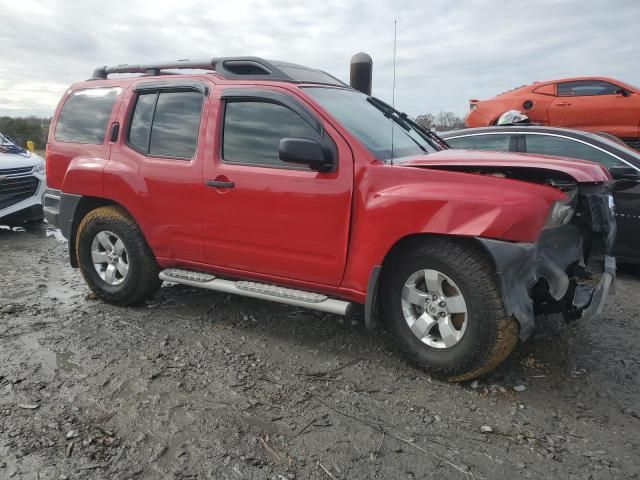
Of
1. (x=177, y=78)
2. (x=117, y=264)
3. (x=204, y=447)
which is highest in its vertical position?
(x=177, y=78)

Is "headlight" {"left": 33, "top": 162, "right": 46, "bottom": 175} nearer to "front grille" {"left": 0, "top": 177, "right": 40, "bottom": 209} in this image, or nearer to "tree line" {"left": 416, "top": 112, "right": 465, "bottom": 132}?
"front grille" {"left": 0, "top": 177, "right": 40, "bottom": 209}

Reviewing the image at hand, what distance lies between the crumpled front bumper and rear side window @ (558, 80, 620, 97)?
276 inches

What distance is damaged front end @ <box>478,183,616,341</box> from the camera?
2.78 meters

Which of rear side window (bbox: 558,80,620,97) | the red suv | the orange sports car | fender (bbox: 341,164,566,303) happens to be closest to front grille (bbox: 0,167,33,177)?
the red suv

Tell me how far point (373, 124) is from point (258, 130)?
0.83 metres

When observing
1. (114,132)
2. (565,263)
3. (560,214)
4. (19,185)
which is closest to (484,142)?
(565,263)

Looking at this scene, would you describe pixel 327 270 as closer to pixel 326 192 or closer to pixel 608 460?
pixel 326 192

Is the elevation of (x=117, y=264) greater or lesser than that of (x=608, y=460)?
greater

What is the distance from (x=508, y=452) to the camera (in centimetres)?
245

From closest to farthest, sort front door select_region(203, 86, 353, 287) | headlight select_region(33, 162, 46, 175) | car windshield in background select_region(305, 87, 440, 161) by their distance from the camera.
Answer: front door select_region(203, 86, 353, 287) < car windshield in background select_region(305, 87, 440, 161) < headlight select_region(33, 162, 46, 175)

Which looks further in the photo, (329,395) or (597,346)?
(597,346)

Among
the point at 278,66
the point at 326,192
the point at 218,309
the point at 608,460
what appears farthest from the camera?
the point at 218,309

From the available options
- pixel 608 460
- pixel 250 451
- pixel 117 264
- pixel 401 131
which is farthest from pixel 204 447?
pixel 401 131

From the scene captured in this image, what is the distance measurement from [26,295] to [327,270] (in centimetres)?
312
